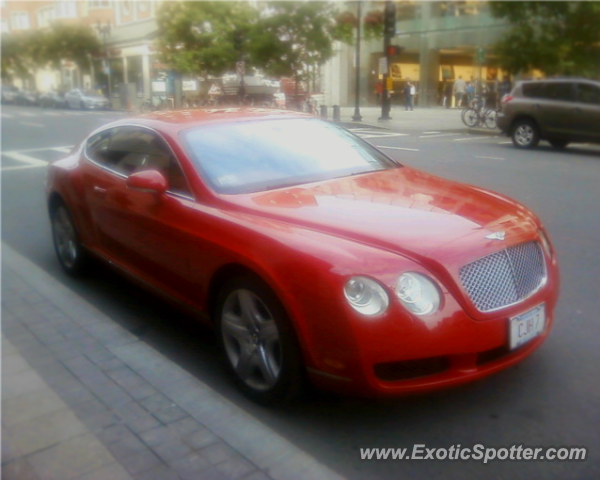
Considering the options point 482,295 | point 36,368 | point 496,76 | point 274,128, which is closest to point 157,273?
point 36,368

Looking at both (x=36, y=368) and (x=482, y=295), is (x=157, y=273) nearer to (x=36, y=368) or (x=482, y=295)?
(x=36, y=368)

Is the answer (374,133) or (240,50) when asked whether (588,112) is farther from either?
(240,50)

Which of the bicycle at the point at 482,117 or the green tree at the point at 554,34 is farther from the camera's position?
the bicycle at the point at 482,117

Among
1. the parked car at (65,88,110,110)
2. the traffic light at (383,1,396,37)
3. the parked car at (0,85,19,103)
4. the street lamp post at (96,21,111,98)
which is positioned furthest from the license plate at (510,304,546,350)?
the parked car at (0,85,19,103)

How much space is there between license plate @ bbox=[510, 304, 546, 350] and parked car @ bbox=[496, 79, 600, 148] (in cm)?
1331

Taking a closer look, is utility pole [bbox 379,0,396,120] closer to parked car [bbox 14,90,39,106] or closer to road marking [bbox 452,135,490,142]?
road marking [bbox 452,135,490,142]

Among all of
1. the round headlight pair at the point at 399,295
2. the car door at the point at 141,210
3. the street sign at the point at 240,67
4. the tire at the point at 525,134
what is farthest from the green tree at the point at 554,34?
the round headlight pair at the point at 399,295

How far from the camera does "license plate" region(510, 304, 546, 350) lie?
3.56 m

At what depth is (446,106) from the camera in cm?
3912

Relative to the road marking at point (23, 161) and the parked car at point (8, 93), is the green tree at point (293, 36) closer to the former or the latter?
the road marking at point (23, 161)

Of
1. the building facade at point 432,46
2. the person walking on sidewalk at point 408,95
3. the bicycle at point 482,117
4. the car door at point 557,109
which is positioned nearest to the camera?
the car door at point 557,109

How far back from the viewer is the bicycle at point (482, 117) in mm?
23312

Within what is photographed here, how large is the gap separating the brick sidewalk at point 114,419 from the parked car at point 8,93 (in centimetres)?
6355

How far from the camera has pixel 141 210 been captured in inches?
191
